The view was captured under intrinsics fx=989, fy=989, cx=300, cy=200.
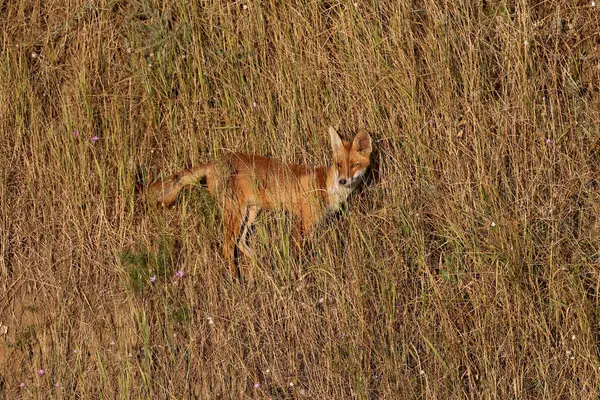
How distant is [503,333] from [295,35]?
8.21ft

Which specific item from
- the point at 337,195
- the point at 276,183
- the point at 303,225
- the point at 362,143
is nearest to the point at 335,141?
the point at 362,143

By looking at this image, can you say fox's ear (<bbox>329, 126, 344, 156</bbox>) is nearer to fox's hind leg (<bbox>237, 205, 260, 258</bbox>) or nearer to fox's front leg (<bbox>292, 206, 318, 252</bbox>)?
fox's front leg (<bbox>292, 206, 318, 252</bbox>)

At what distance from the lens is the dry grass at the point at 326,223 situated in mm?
5266

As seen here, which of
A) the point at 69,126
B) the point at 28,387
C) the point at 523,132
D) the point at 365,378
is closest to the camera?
the point at 365,378

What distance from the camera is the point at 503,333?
17.3 ft

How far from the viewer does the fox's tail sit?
6.20m

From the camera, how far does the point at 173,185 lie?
20.5 feet

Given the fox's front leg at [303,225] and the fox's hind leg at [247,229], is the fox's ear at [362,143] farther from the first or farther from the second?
the fox's hind leg at [247,229]

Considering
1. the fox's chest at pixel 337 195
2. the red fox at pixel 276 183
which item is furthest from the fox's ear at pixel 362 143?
the fox's chest at pixel 337 195

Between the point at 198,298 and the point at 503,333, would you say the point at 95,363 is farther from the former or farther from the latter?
the point at 503,333

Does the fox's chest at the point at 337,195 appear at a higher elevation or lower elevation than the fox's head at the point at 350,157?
lower

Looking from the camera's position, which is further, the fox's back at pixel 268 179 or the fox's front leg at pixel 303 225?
the fox's back at pixel 268 179

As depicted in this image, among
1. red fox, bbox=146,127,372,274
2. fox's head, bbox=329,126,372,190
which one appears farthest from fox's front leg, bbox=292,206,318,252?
fox's head, bbox=329,126,372,190

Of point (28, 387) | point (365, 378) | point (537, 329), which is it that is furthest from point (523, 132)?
point (28, 387)
